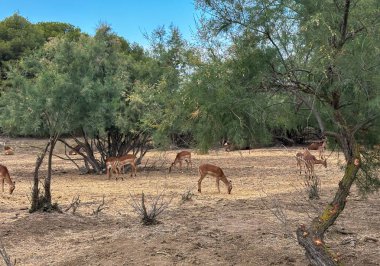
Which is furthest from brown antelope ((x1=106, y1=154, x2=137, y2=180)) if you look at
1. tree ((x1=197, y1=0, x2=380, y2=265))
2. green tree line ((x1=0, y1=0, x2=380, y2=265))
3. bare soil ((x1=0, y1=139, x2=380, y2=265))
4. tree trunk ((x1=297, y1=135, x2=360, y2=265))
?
tree trunk ((x1=297, y1=135, x2=360, y2=265))

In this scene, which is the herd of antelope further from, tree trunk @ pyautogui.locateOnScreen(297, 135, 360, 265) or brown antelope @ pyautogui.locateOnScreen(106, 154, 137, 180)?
tree trunk @ pyautogui.locateOnScreen(297, 135, 360, 265)

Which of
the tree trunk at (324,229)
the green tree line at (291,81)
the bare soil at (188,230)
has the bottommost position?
the bare soil at (188,230)

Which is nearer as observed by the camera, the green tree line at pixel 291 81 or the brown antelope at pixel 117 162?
the green tree line at pixel 291 81

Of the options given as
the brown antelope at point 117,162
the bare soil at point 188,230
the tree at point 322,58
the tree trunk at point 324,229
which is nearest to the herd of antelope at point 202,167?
the brown antelope at point 117,162

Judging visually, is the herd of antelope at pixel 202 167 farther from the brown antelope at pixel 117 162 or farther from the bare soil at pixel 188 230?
the bare soil at pixel 188 230

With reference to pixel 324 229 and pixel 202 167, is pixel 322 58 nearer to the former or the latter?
pixel 324 229

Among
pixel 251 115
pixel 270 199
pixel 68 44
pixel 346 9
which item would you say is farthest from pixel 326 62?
pixel 68 44

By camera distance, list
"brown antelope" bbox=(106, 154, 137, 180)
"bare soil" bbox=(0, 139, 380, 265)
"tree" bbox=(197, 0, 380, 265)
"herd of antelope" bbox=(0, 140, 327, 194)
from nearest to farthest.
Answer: "tree" bbox=(197, 0, 380, 265), "bare soil" bbox=(0, 139, 380, 265), "herd of antelope" bbox=(0, 140, 327, 194), "brown antelope" bbox=(106, 154, 137, 180)

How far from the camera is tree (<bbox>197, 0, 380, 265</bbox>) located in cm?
661

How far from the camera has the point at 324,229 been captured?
21.2 feet

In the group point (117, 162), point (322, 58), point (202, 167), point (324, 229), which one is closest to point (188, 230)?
point (324, 229)

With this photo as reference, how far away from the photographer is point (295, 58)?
24.8ft

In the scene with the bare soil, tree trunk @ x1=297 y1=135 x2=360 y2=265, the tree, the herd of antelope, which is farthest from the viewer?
the herd of antelope

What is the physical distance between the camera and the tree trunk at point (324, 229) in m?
6.17
